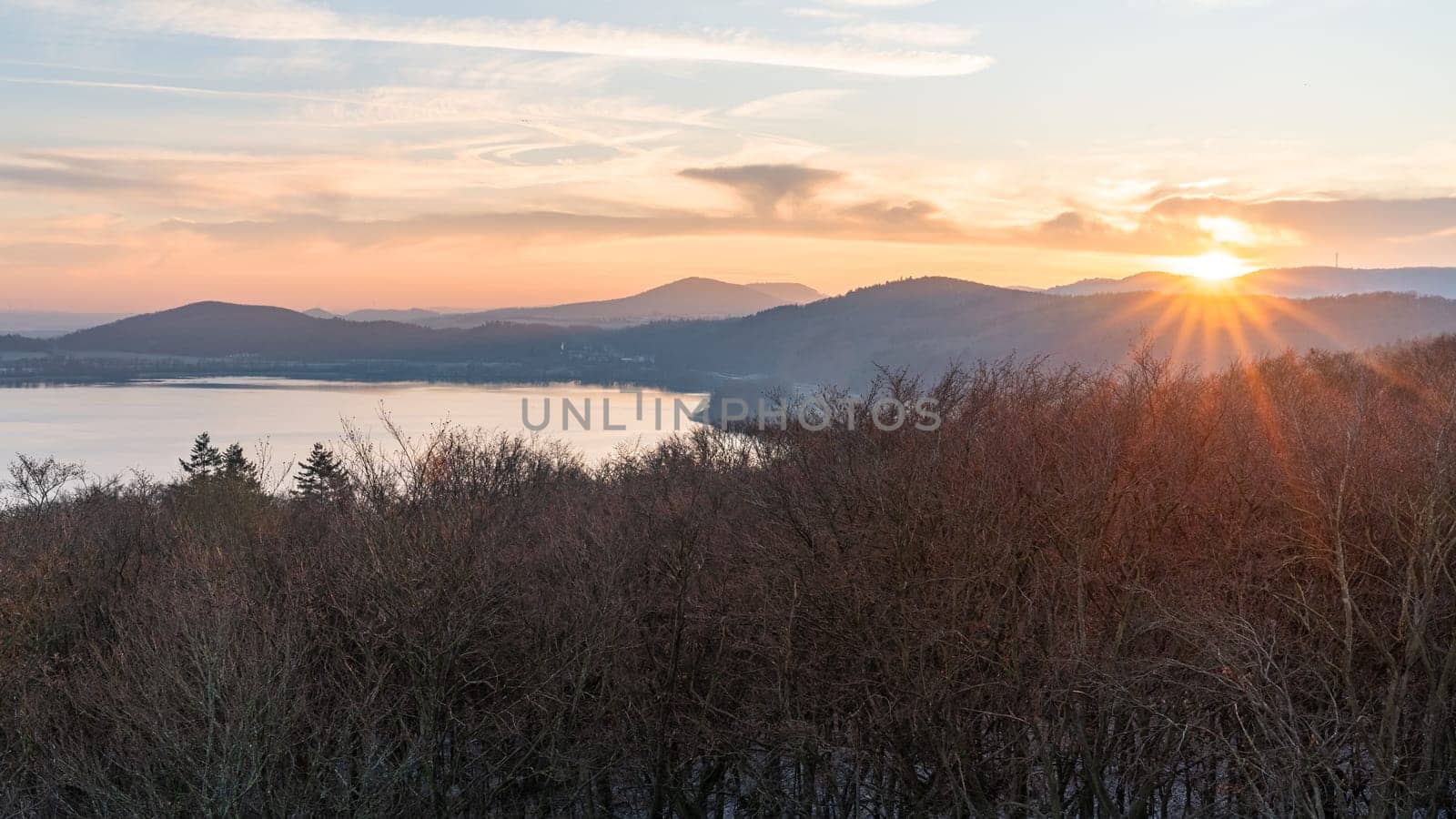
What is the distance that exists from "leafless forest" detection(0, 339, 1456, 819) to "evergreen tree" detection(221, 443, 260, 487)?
73.7 ft

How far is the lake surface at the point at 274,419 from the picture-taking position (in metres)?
111

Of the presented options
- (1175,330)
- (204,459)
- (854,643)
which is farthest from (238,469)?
(1175,330)

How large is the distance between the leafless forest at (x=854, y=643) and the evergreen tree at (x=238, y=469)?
2245 centimetres

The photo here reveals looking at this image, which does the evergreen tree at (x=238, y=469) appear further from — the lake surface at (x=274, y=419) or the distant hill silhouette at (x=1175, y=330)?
the distant hill silhouette at (x=1175, y=330)

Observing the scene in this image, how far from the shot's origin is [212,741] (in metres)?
15.9

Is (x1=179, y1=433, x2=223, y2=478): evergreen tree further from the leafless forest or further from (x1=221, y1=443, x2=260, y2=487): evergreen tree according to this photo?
the leafless forest

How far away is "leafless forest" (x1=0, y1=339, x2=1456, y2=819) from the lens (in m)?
15.3

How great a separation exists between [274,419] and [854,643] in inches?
5708

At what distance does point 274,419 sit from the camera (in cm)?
14925

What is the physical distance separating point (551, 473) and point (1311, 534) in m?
37.1

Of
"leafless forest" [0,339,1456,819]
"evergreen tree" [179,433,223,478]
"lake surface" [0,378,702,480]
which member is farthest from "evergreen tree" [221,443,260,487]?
"leafless forest" [0,339,1456,819]

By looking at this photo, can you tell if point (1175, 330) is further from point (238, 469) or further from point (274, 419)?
point (274, 419)

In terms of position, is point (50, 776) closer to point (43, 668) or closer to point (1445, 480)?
point (43, 668)

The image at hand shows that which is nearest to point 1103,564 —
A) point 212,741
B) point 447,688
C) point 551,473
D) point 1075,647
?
point 1075,647
